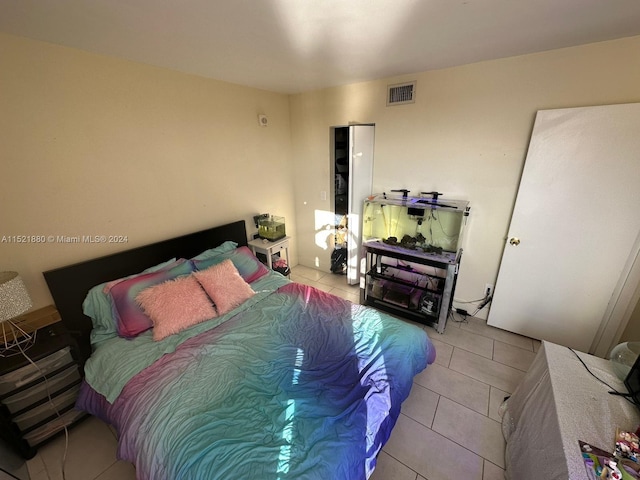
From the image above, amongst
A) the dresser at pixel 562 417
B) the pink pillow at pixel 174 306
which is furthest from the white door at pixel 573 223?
the pink pillow at pixel 174 306

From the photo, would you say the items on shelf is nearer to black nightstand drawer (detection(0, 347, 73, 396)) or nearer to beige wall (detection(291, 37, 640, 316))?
beige wall (detection(291, 37, 640, 316))

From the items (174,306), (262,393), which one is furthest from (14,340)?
(262,393)

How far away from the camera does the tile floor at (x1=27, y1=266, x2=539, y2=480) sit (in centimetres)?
146

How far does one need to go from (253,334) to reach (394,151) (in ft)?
7.45

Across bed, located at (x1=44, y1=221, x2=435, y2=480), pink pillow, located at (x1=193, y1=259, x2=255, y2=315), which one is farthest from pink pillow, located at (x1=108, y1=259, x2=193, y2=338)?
pink pillow, located at (x1=193, y1=259, x2=255, y2=315)

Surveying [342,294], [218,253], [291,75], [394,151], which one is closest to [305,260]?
[342,294]

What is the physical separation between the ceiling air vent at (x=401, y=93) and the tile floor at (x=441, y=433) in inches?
94.6

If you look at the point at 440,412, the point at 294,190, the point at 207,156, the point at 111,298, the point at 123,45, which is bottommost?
the point at 440,412

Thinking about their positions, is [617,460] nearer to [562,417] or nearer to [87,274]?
[562,417]

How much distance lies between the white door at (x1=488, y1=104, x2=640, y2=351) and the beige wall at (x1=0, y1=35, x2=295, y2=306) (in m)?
2.79

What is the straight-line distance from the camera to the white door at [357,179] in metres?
2.77

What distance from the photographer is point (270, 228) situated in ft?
9.96

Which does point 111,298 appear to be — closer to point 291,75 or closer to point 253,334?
point 253,334

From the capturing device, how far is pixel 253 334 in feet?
5.78
